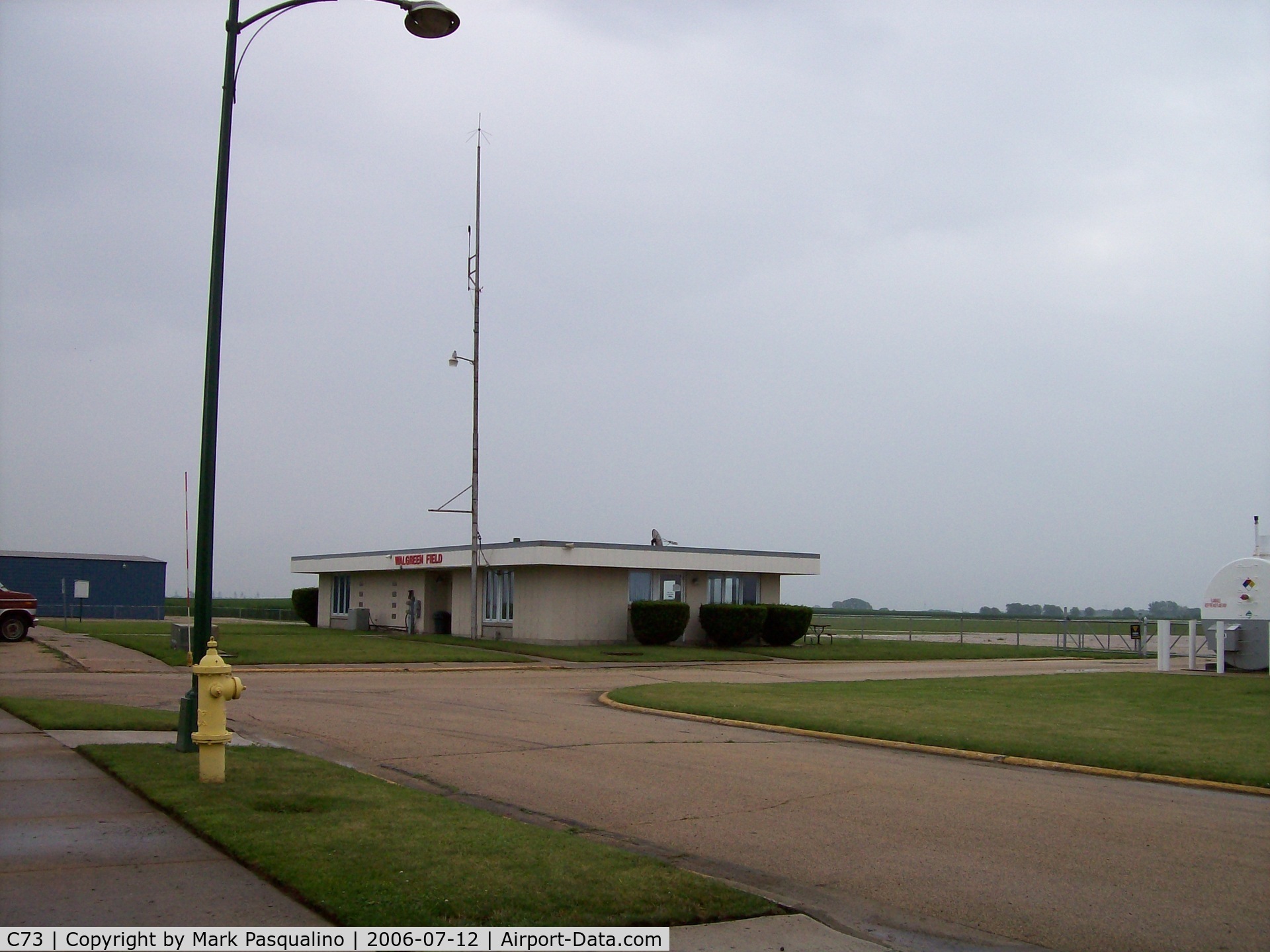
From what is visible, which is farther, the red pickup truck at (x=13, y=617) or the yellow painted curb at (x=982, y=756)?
the red pickup truck at (x=13, y=617)

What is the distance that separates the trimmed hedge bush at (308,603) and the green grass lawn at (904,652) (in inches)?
918

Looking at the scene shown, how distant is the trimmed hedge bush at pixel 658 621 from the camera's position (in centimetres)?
3731

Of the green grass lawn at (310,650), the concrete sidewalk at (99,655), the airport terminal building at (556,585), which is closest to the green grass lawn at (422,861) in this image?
the green grass lawn at (310,650)

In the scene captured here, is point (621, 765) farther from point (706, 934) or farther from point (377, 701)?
point (377, 701)

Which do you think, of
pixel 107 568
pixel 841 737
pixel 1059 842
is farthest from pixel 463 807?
pixel 107 568

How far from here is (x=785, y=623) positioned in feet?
133

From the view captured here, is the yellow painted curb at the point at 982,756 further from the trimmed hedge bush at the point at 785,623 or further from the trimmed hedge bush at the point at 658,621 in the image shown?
the trimmed hedge bush at the point at 785,623

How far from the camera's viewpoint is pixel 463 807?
8.60 metres

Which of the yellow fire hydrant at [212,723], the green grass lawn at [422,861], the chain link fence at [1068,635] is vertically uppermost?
the yellow fire hydrant at [212,723]

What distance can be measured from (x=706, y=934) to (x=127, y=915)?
293 centimetres

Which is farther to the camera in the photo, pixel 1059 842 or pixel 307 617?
pixel 307 617

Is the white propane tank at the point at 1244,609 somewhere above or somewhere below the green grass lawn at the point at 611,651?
above

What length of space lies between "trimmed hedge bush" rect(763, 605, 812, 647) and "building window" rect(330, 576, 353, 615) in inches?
755

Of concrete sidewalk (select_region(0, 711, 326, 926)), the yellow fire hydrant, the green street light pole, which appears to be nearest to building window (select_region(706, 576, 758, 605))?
the green street light pole
